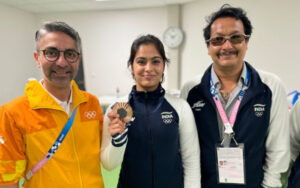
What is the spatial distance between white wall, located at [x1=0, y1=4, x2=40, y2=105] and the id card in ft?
17.9

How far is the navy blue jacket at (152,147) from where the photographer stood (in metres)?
1.14

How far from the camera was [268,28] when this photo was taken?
332 centimetres

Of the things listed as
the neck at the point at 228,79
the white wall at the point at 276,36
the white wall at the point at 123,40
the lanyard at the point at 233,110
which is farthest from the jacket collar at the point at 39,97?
the white wall at the point at 276,36

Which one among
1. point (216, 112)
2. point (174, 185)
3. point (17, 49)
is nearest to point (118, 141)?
point (174, 185)

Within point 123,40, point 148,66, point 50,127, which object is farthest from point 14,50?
point 148,66

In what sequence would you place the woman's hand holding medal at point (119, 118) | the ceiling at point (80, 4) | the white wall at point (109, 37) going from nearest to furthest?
the woman's hand holding medal at point (119, 118) < the ceiling at point (80, 4) < the white wall at point (109, 37)

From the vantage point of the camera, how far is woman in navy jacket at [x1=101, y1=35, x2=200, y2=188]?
1.14 metres

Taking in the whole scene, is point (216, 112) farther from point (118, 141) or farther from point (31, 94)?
point (31, 94)

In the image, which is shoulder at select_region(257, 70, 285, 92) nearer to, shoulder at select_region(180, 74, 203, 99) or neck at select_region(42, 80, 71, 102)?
shoulder at select_region(180, 74, 203, 99)

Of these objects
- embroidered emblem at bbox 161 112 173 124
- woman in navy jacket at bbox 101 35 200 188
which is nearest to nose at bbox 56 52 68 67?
woman in navy jacket at bbox 101 35 200 188

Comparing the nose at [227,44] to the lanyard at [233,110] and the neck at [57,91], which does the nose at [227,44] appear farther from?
the neck at [57,91]

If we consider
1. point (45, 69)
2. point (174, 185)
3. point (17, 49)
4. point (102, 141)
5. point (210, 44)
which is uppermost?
point (17, 49)

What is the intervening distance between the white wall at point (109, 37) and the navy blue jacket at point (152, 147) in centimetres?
388

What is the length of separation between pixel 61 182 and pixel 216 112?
40.1 inches
